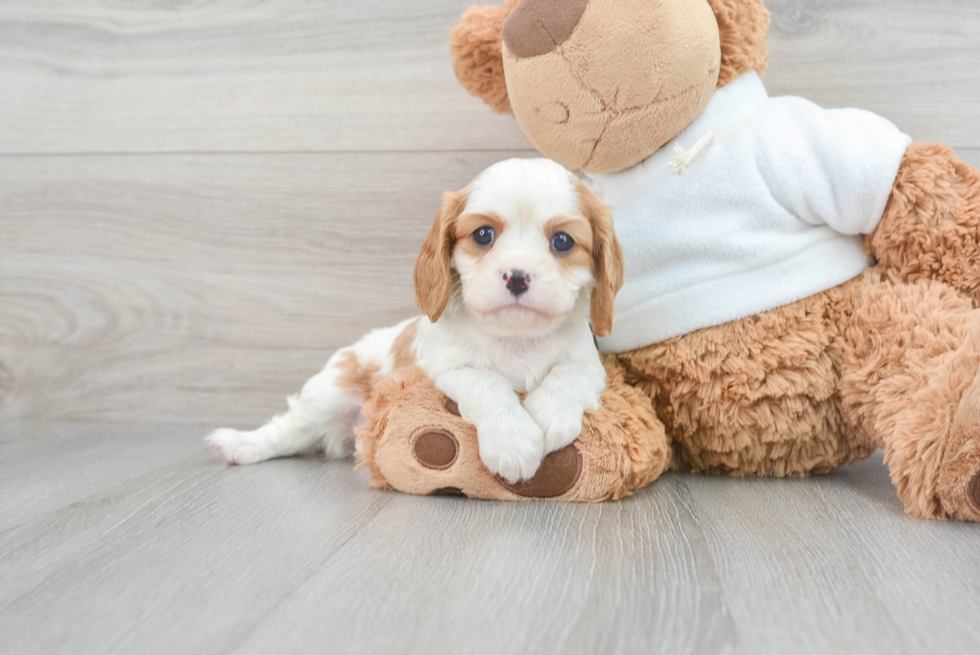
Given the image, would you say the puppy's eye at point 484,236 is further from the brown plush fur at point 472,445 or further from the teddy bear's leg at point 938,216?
the teddy bear's leg at point 938,216

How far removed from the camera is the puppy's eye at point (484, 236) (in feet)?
4.23

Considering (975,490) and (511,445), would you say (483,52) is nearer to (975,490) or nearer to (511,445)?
(511,445)

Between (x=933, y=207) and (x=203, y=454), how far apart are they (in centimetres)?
154

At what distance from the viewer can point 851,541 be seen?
1061 millimetres

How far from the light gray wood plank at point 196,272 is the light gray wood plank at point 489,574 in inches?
28.6

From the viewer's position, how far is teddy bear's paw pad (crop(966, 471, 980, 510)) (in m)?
1.10

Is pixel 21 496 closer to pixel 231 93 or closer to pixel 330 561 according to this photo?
pixel 330 561

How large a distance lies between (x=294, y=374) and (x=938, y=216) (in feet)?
4.94

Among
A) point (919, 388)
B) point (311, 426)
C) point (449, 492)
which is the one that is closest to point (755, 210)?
point (919, 388)

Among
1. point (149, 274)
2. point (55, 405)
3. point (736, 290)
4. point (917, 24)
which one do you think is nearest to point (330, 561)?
point (736, 290)

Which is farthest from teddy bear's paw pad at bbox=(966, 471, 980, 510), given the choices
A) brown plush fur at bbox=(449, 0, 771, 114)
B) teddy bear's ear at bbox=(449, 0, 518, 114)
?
teddy bear's ear at bbox=(449, 0, 518, 114)

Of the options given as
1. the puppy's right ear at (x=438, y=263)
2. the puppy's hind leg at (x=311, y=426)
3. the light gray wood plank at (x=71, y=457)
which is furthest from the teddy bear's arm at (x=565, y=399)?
the light gray wood plank at (x=71, y=457)

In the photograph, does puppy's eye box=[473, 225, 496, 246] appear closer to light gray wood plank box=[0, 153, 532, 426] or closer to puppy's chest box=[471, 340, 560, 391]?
puppy's chest box=[471, 340, 560, 391]

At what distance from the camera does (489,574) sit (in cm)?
94
